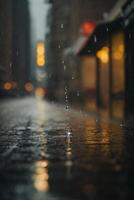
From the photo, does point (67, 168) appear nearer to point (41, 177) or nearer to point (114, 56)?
point (41, 177)

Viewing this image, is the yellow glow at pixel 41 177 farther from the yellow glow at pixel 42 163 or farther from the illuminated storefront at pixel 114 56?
the illuminated storefront at pixel 114 56

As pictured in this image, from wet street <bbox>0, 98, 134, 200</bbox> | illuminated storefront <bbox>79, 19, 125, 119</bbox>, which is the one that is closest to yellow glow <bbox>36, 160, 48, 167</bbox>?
wet street <bbox>0, 98, 134, 200</bbox>

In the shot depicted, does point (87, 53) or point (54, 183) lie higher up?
point (87, 53)

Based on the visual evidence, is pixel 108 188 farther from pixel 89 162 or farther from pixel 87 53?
pixel 87 53

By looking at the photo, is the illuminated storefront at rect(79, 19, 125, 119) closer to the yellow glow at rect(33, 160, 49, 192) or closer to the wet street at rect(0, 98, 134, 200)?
the wet street at rect(0, 98, 134, 200)

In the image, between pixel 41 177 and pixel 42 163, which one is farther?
pixel 42 163

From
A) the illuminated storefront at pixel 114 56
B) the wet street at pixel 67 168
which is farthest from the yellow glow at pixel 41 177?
the illuminated storefront at pixel 114 56

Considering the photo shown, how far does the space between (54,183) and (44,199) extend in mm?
1147

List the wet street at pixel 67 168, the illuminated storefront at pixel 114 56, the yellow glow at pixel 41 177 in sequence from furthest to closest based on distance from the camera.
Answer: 1. the illuminated storefront at pixel 114 56
2. the yellow glow at pixel 41 177
3. the wet street at pixel 67 168

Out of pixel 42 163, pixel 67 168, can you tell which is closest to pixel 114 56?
pixel 42 163

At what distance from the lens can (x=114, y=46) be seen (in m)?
27.9

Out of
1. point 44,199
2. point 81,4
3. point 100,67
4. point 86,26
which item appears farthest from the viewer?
point 81,4

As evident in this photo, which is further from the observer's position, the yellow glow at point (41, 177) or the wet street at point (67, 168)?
the yellow glow at point (41, 177)

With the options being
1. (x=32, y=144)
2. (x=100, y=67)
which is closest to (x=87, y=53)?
(x=100, y=67)
